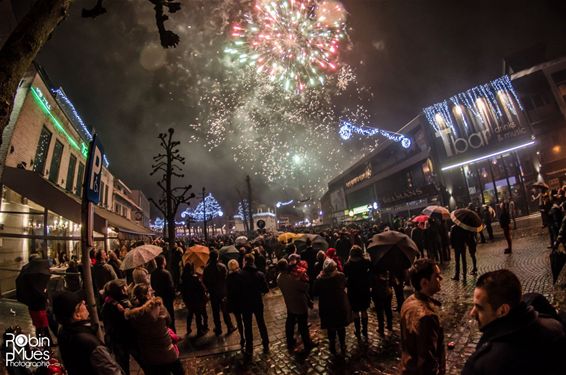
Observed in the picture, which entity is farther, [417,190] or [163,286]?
[417,190]

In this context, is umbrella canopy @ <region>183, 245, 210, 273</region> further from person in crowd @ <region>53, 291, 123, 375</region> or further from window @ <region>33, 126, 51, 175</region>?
window @ <region>33, 126, 51, 175</region>

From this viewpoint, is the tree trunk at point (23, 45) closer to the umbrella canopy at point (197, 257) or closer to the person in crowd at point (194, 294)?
the person in crowd at point (194, 294)

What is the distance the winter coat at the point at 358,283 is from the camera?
246 inches

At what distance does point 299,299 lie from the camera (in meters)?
6.21

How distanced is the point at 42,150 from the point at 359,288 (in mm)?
15638

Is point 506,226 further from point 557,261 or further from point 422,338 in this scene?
point 422,338

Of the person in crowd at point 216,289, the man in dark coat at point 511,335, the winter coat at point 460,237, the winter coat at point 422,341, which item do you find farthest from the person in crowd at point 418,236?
the man in dark coat at point 511,335

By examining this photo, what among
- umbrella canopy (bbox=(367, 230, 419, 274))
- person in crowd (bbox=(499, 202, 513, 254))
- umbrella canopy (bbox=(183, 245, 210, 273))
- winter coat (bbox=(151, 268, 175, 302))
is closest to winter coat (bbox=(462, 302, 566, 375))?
umbrella canopy (bbox=(367, 230, 419, 274))

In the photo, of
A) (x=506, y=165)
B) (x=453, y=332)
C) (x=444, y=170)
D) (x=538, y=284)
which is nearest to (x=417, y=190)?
(x=444, y=170)

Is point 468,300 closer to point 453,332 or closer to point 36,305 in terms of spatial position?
Answer: point 453,332

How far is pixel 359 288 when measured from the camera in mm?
6266

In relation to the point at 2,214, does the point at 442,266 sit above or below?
below

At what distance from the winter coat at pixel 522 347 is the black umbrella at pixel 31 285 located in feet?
23.7

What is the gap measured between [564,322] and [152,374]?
14.5 feet
